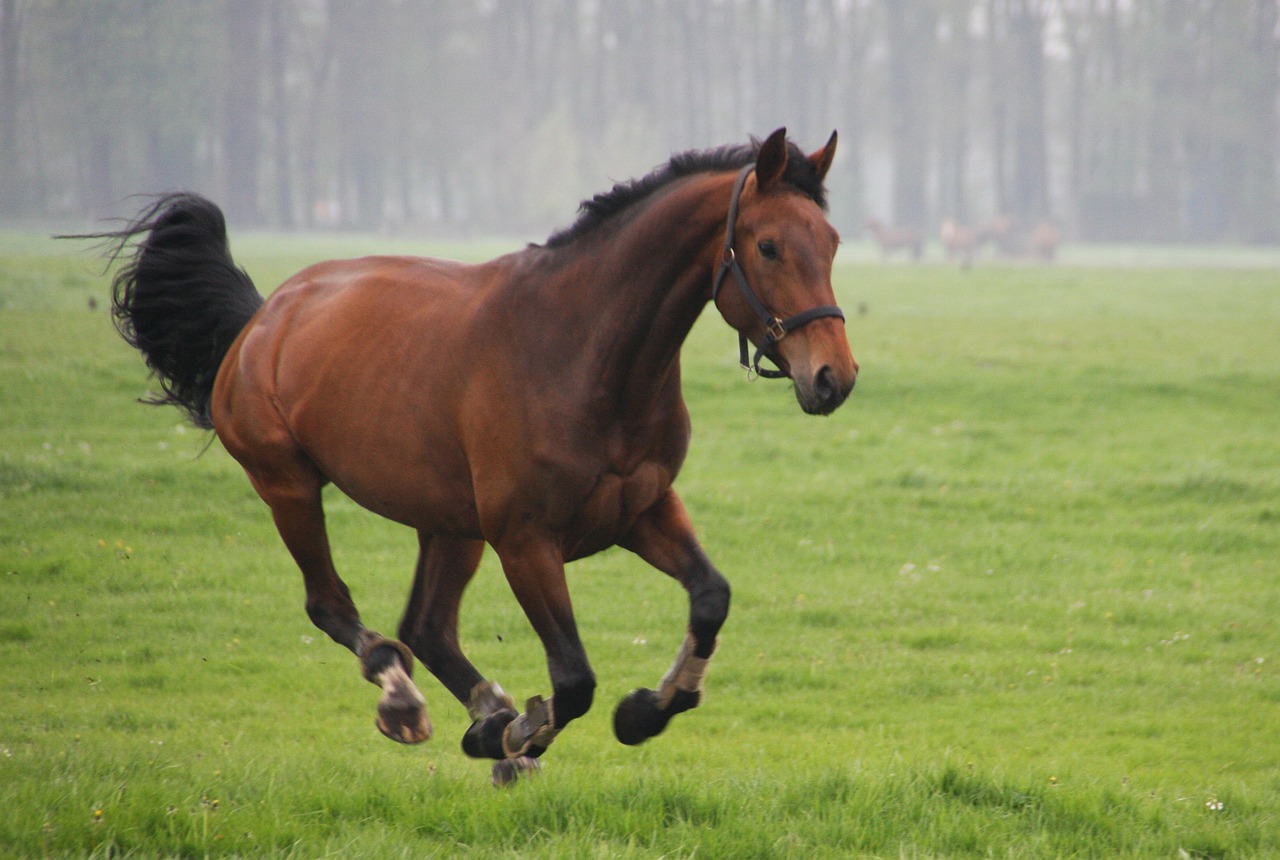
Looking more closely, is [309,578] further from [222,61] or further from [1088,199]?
[1088,199]

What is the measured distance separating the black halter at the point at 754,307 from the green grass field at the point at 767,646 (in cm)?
160

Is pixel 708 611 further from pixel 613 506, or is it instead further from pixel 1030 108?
pixel 1030 108

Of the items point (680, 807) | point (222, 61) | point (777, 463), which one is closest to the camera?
point (680, 807)

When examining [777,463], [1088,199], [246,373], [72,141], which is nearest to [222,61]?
[72,141]

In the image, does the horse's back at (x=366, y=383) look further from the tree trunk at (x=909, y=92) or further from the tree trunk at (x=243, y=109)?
the tree trunk at (x=909, y=92)

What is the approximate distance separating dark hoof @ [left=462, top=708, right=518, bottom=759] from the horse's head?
1610mm

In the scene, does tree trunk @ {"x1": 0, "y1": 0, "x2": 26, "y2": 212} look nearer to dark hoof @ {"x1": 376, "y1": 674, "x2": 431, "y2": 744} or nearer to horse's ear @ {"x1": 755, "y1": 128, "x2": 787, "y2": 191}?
dark hoof @ {"x1": 376, "y1": 674, "x2": 431, "y2": 744}

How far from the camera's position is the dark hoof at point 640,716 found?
4.86 metres

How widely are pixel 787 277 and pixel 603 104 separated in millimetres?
83023

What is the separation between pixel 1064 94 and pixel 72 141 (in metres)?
63.4

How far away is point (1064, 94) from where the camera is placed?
315 ft

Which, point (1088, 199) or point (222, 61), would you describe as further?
point (1088, 199)

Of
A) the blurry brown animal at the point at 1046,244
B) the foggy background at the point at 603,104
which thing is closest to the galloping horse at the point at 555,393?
the blurry brown animal at the point at 1046,244

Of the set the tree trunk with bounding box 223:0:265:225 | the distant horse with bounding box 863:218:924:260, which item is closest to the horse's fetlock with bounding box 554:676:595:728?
the distant horse with bounding box 863:218:924:260
